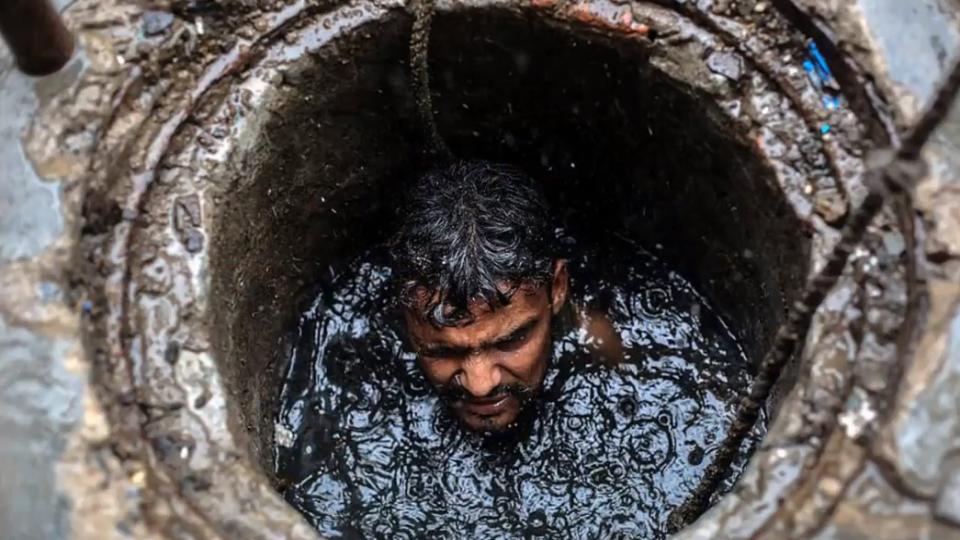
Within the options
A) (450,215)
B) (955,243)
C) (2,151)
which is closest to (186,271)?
(2,151)

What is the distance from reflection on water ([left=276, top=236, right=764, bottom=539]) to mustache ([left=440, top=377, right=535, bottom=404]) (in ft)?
0.52

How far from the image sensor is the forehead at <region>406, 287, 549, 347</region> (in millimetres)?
2836

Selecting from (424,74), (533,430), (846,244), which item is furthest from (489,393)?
(846,244)

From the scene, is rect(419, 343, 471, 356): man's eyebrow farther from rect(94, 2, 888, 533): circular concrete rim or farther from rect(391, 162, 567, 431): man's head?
rect(94, 2, 888, 533): circular concrete rim

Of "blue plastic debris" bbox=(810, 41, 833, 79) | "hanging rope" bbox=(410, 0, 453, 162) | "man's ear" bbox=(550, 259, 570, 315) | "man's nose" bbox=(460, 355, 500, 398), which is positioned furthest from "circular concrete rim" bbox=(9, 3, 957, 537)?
"man's ear" bbox=(550, 259, 570, 315)

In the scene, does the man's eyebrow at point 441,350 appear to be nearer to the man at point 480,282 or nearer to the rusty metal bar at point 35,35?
the man at point 480,282

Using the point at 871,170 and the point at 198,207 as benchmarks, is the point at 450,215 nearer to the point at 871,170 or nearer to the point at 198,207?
the point at 198,207

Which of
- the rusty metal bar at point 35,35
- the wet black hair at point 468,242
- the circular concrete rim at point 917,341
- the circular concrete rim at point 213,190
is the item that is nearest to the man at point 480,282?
the wet black hair at point 468,242

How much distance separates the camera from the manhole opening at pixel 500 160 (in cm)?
263

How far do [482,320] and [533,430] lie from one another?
0.53 metres

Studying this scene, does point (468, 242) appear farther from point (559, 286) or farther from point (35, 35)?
point (35, 35)

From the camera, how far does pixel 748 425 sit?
261cm

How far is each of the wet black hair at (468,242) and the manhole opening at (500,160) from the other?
252 millimetres

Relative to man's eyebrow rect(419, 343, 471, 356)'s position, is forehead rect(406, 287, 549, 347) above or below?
above
